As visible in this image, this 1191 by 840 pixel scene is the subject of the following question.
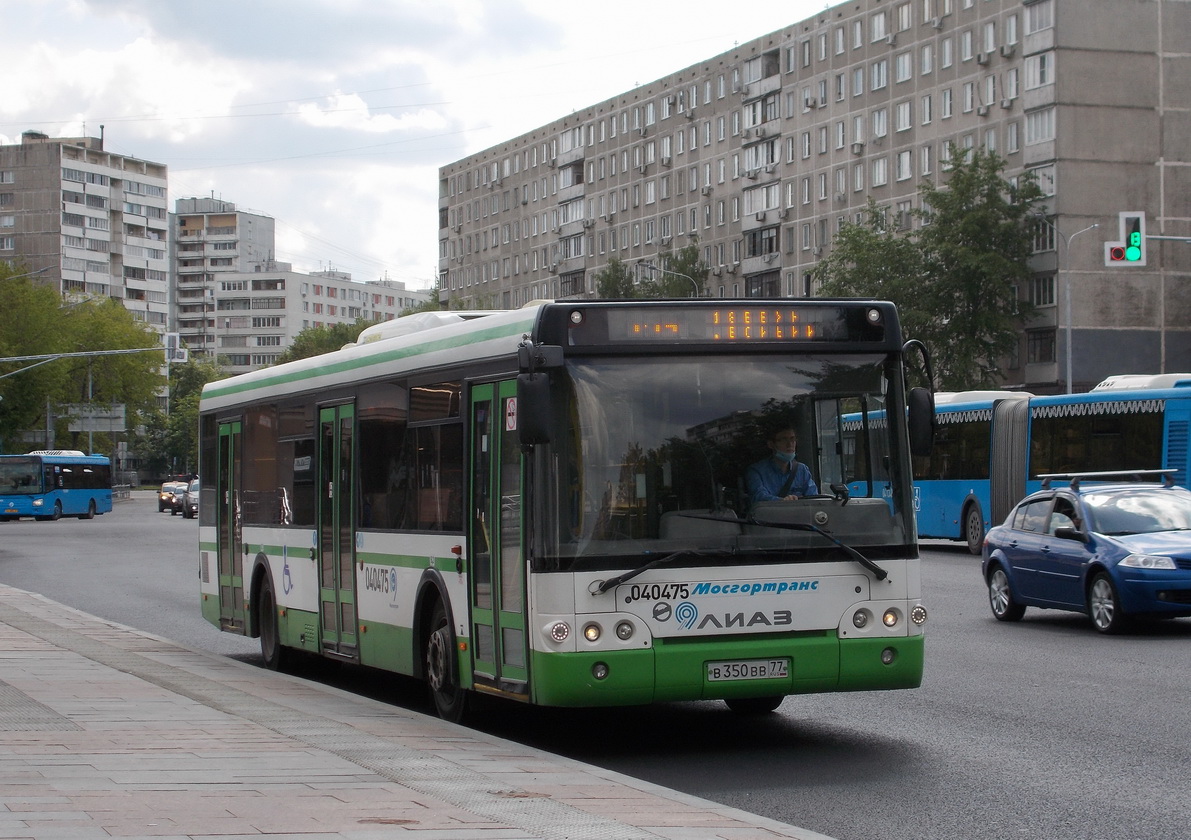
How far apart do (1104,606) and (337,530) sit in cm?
853

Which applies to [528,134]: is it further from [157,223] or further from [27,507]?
[157,223]

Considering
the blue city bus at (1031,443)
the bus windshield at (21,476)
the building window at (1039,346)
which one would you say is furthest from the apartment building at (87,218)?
the blue city bus at (1031,443)

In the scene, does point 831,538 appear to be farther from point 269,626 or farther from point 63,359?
point 63,359

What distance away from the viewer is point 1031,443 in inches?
1389

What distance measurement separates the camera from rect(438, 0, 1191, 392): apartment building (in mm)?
76062

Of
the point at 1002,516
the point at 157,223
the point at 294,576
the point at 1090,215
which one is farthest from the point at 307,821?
the point at 157,223

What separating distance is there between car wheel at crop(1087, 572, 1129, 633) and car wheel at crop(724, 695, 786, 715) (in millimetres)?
6947

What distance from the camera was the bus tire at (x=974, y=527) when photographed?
121 ft

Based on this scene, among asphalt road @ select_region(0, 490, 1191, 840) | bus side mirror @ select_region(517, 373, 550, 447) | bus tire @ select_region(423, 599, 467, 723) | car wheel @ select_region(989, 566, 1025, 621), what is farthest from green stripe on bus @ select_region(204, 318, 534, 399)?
car wheel @ select_region(989, 566, 1025, 621)

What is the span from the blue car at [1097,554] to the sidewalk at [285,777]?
29.0 feet

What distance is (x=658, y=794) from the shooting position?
27.5 feet

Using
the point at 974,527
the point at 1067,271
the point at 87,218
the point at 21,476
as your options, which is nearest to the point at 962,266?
the point at 1067,271

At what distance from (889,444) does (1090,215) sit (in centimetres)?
6850

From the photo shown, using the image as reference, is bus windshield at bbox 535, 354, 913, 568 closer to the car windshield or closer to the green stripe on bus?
the green stripe on bus
